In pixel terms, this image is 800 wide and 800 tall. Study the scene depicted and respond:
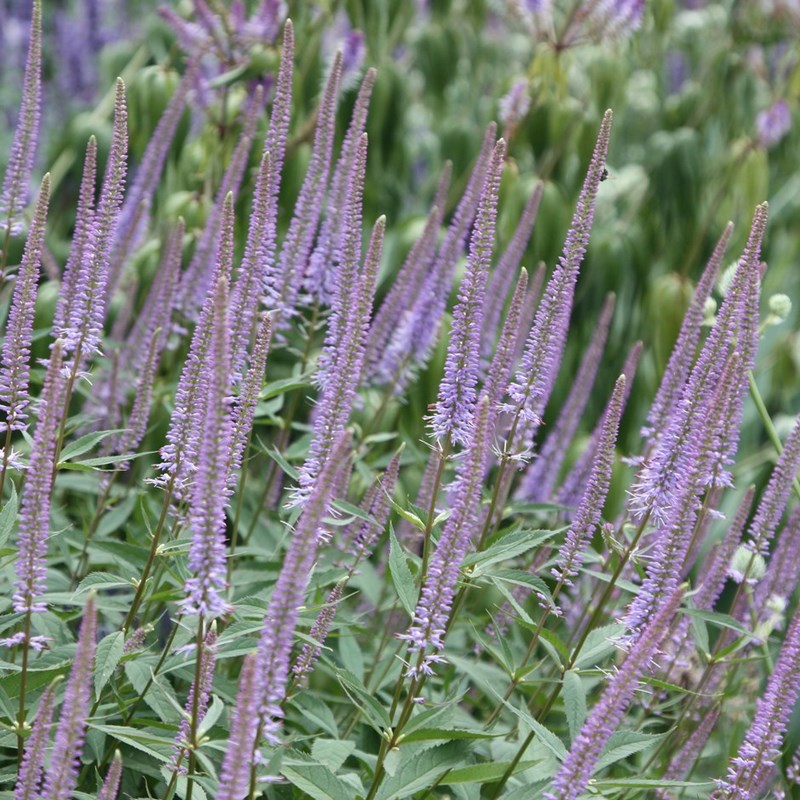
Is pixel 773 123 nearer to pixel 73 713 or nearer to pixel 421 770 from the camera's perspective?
pixel 421 770

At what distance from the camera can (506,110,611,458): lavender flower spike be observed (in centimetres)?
229

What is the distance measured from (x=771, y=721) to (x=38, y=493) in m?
1.39

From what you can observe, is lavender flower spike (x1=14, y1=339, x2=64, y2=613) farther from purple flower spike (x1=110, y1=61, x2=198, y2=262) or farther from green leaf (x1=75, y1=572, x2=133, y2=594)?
purple flower spike (x1=110, y1=61, x2=198, y2=262)

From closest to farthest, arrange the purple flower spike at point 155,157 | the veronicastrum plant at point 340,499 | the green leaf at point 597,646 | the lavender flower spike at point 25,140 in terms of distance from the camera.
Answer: the veronicastrum plant at point 340,499, the green leaf at point 597,646, the lavender flower spike at point 25,140, the purple flower spike at point 155,157

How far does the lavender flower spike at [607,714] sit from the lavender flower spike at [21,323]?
1.16m

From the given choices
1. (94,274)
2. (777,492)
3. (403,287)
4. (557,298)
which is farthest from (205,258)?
(777,492)

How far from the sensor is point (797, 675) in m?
2.17

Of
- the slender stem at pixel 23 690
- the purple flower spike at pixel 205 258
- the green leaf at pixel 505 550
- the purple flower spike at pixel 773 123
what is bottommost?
the slender stem at pixel 23 690

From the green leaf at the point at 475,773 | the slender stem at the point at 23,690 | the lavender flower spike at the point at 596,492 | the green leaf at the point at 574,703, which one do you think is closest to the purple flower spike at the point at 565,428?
the lavender flower spike at the point at 596,492

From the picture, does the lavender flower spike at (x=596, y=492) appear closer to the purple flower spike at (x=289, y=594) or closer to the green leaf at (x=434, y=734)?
the green leaf at (x=434, y=734)

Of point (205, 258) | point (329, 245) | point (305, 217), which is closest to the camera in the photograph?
point (305, 217)

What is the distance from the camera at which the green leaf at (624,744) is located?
90.3 inches

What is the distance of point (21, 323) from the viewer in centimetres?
218

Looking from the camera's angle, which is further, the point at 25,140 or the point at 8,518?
the point at 25,140
